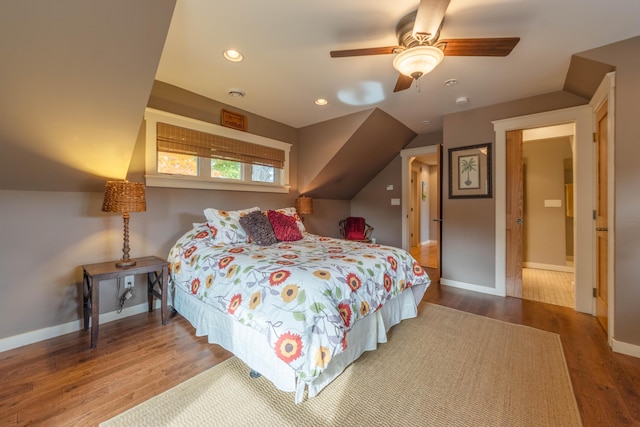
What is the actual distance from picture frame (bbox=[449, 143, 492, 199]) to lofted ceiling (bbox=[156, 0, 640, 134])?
1.93 ft

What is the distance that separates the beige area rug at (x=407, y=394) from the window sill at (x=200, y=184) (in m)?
1.92

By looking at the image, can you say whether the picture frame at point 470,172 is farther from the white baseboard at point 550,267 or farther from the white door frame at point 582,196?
the white baseboard at point 550,267

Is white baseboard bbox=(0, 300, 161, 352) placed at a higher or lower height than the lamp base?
lower

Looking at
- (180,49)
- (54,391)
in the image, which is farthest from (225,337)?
(180,49)

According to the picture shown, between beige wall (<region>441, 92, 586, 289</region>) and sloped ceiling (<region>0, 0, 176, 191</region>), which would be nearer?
sloped ceiling (<region>0, 0, 176, 191</region>)

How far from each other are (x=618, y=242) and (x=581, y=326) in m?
0.93

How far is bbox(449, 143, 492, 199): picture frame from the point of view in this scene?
3.32 m

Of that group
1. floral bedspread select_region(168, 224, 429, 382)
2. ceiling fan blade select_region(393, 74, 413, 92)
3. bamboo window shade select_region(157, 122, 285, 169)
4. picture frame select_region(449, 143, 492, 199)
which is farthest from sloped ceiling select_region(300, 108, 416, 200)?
floral bedspread select_region(168, 224, 429, 382)

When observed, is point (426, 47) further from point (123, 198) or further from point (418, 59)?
point (123, 198)

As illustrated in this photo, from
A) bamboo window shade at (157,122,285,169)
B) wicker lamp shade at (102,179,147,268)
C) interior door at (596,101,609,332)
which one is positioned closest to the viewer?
wicker lamp shade at (102,179,147,268)

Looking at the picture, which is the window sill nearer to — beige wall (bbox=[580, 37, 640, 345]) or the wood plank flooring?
beige wall (bbox=[580, 37, 640, 345])

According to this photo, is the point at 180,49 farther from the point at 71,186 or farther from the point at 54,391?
the point at 54,391

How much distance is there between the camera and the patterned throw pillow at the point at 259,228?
8.79ft

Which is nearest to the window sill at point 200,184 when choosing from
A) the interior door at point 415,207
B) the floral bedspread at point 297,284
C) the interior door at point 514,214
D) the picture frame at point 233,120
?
the floral bedspread at point 297,284
